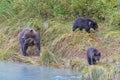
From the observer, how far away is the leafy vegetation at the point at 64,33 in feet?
49.9

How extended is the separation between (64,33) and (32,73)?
183 inches

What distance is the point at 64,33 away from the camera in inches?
726

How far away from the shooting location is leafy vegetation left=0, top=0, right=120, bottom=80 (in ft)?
49.9

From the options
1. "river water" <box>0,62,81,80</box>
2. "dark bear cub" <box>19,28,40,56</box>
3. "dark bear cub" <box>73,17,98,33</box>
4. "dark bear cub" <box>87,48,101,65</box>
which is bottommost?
"river water" <box>0,62,81,80</box>

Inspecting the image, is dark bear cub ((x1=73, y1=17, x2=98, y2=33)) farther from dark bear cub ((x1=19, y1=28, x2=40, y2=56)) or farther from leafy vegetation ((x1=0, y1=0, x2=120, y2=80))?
dark bear cub ((x1=19, y1=28, x2=40, y2=56))

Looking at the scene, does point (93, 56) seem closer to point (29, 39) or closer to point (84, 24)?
point (29, 39)

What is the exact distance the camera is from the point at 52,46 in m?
17.8

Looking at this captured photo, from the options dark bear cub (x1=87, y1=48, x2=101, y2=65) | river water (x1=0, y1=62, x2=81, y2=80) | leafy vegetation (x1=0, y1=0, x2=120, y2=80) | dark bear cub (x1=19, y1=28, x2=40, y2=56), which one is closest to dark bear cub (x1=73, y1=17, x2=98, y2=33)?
leafy vegetation (x1=0, y1=0, x2=120, y2=80)

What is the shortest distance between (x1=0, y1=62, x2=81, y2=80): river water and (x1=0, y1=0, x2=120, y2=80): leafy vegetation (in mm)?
479

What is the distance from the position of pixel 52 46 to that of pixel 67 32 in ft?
3.91

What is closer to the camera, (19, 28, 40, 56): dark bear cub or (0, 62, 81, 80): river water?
(0, 62, 81, 80): river water

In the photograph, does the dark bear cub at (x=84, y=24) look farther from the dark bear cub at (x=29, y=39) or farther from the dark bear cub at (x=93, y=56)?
the dark bear cub at (x=93, y=56)

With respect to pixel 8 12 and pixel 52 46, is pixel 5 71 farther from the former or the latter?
pixel 8 12

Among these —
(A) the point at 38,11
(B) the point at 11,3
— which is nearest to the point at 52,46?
(A) the point at 38,11
